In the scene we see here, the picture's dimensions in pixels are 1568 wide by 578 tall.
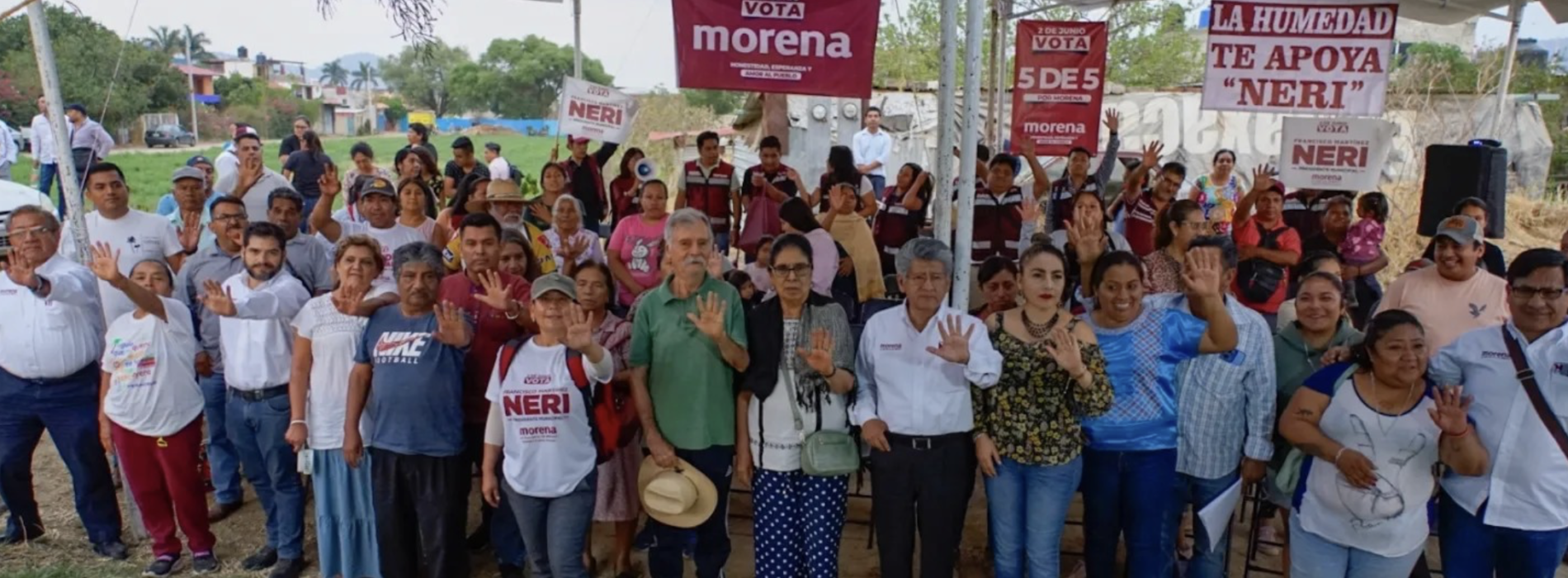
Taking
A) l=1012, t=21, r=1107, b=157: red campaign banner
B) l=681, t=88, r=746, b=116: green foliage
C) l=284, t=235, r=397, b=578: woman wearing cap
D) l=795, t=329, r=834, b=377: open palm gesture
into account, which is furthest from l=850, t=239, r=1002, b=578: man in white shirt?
l=681, t=88, r=746, b=116: green foliage

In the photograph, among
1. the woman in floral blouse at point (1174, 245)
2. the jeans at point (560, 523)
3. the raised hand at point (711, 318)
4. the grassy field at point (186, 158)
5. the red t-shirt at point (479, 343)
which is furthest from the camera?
the grassy field at point (186, 158)

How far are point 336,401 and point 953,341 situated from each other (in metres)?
2.53

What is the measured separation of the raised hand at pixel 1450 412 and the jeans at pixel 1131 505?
2.82ft

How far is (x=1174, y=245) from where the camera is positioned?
5078 mm

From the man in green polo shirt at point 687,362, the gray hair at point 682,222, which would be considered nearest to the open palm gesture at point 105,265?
the man in green polo shirt at point 687,362

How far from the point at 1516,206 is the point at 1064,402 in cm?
1635

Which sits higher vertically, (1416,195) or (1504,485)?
(1416,195)

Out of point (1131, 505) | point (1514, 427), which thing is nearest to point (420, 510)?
point (1131, 505)

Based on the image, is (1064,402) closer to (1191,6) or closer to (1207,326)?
(1207,326)

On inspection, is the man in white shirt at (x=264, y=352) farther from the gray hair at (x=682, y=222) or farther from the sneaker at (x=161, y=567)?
the gray hair at (x=682, y=222)

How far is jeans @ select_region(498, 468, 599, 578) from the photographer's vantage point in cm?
372

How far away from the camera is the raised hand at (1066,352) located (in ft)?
10.8

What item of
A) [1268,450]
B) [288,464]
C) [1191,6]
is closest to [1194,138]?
[1191,6]

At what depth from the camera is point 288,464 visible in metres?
4.27
